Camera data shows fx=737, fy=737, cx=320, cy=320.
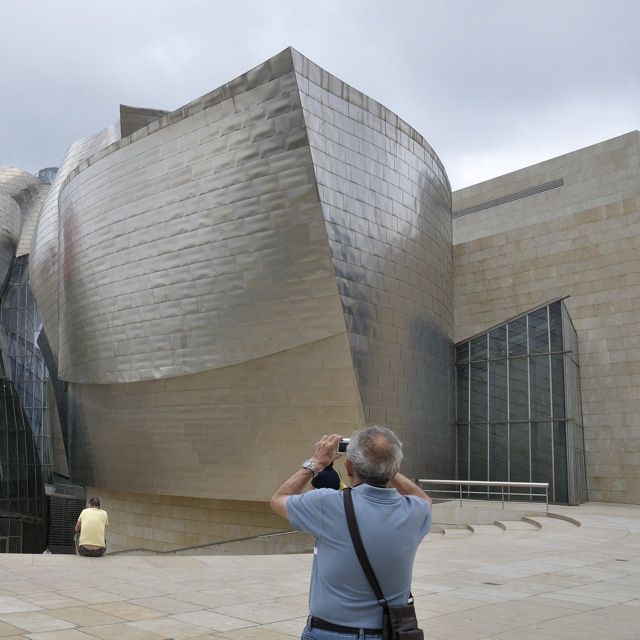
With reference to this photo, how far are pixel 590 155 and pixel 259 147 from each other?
1352cm

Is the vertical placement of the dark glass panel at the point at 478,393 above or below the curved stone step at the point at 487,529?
above

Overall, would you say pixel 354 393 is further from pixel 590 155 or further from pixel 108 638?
pixel 590 155

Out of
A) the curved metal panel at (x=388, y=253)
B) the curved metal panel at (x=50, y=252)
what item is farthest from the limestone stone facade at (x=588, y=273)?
the curved metal panel at (x=50, y=252)

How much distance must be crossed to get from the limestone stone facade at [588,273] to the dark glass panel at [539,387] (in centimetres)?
155

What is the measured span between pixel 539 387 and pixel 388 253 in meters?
6.27

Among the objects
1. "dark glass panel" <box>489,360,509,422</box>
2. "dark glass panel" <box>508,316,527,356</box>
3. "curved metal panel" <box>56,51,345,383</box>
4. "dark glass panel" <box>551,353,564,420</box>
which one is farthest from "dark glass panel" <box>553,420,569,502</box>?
"curved metal panel" <box>56,51,345,383</box>

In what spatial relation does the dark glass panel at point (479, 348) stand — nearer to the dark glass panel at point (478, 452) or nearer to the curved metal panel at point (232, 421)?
the dark glass panel at point (478, 452)

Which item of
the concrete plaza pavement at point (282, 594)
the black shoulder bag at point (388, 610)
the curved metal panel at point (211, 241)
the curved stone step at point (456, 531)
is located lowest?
the curved stone step at point (456, 531)

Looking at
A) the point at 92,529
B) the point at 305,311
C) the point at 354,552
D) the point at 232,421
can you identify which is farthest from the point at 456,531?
the point at 354,552

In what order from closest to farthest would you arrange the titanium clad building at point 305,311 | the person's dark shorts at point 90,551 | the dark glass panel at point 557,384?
the person's dark shorts at point 90,551 < the titanium clad building at point 305,311 < the dark glass panel at point 557,384

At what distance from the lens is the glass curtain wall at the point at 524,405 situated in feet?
64.8

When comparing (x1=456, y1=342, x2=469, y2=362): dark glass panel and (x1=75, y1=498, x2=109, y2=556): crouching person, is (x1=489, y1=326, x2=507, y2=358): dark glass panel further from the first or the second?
(x1=75, y1=498, x2=109, y2=556): crouching person

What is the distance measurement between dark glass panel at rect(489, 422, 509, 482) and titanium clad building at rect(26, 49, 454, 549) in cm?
142

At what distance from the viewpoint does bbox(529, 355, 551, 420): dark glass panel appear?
66.3ft
